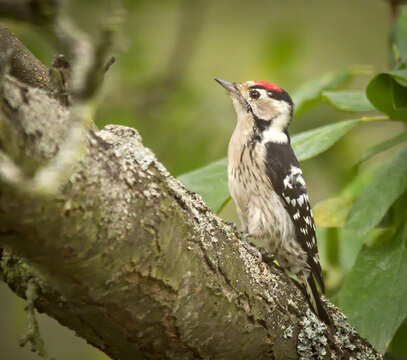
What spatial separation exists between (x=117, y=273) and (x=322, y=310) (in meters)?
1.16

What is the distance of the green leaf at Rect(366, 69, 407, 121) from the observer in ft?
7.82

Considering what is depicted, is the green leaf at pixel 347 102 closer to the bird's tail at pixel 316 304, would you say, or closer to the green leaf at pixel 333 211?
the green leaf at pixel 333 211

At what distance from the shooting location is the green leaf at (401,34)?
10.0ft

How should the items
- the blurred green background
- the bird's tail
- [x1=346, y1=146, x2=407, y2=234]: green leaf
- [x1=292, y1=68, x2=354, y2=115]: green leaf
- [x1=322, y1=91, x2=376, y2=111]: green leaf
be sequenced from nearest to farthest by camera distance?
the bird's tail → [x1=346, y1=146, x2=407, y2=234]: green leaf → [x1=322, y1=91, x2=376, y2=111]: green leaf → [x1=292, y1=68, x2=354, y2=115]: green leaf → the blurred green background

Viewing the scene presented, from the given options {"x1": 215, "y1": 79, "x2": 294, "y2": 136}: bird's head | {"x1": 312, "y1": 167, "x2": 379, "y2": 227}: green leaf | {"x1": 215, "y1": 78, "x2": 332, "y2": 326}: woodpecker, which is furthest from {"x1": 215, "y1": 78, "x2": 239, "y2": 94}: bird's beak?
{"x1": 312, "y1": 167, "x2": 379, "y2": 227}: green leaf

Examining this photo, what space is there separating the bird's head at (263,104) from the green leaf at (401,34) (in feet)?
2.49

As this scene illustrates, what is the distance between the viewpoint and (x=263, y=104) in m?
3.59

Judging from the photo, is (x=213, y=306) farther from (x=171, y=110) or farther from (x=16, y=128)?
(x=171, y=110)

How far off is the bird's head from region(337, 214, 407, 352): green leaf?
4.06 feet

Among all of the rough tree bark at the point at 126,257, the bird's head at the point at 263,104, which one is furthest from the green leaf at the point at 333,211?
the bird's head at the point at 263,104

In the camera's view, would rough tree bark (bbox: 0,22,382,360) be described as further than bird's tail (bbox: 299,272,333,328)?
No

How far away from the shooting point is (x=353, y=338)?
2.23 meters

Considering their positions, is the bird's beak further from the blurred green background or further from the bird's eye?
the blurred green background

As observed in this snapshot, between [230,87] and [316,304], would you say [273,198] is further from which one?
[316,304]
